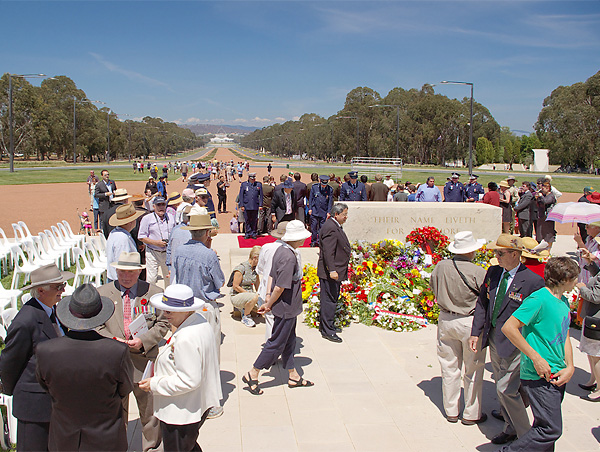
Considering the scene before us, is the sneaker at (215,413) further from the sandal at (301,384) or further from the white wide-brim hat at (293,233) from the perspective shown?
the white wide-brim hat at (293,233)

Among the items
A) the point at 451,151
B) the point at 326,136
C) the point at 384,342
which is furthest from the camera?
the point at 326,136

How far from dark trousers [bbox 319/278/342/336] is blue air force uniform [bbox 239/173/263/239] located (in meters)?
6.52

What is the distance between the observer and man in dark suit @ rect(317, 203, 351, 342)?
7.02 metres

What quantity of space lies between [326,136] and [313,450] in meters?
95.5

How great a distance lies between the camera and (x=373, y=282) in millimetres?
9234

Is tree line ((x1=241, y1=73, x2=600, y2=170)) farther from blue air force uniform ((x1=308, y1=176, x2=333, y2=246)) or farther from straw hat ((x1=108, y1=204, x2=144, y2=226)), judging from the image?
straw hat ((x1=108, y1=204, x2=144, y2=226))

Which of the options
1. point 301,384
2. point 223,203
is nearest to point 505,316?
point 301,384

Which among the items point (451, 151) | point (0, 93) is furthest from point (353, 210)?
point (0, 93)

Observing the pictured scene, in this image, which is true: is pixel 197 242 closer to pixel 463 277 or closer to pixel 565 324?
pixel 463 277

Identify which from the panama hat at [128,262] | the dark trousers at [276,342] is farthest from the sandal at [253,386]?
the panama hat at [128,262]

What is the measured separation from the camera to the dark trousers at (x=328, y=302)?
7250 mm

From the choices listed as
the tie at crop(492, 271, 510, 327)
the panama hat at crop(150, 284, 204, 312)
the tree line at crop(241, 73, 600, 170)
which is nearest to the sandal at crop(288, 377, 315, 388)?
the tie at crop(492, 271, 510, 327)

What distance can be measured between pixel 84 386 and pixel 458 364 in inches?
141

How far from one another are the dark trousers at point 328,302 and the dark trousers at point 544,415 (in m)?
3.48
